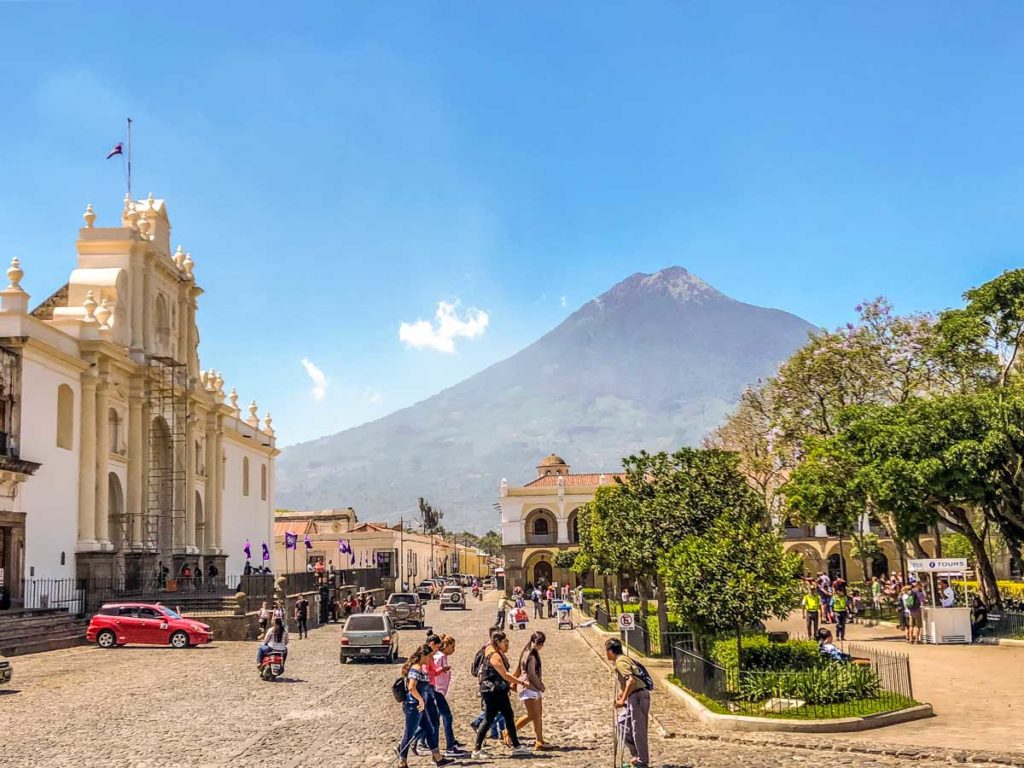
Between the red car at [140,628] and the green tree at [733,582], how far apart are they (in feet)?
55.6

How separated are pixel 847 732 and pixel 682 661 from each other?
512 centimetres

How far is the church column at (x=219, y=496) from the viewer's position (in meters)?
51.2

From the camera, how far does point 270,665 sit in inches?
835

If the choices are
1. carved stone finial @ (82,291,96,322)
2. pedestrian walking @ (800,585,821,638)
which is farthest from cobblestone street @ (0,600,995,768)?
carved stone finial @ (82,291,96,322)

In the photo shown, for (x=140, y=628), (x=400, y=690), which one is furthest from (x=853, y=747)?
(x=140, y=628)

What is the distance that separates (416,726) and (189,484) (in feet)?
120

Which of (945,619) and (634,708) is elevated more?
(634,708)

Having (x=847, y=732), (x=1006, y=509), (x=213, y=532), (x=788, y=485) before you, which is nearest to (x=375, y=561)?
(x=213, y=532)

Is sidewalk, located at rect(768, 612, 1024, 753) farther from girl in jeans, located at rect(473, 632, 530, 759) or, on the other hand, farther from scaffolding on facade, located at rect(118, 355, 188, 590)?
scaffolding on facade, located at rect(118, 355, 188, 590)

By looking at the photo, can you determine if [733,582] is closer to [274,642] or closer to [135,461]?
[274,642]

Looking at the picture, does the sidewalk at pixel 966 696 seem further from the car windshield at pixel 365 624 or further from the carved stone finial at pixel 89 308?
the carved stone finial at pixel 89 308

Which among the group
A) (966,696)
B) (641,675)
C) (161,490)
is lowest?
(966,696)

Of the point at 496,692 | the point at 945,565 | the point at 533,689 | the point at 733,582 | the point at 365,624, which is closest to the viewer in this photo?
the point at 496,692

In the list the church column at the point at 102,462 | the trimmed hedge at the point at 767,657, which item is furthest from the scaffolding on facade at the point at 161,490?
the trimmed hedge at the point at 767,657
